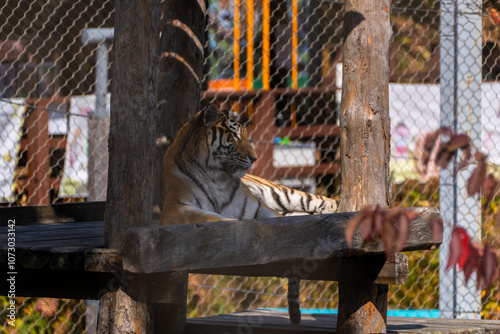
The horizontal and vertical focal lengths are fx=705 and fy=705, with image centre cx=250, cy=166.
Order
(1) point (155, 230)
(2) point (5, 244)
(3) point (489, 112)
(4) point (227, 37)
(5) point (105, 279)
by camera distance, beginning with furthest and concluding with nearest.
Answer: (4) point (227, 37), (3) point (489, 112), (2) point (5, 244), (5) point (105, 279), (1) point (155, 230)

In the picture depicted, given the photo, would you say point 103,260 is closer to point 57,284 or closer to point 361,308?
point 57,284

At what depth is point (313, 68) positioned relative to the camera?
725 centimetres

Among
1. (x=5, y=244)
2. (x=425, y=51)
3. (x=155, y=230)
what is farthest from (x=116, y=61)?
(x=425, y=51)

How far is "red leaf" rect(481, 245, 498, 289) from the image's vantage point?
1.11m

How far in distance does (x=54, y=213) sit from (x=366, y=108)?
5.97 feet

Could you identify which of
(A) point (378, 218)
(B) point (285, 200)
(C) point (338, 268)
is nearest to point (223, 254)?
(C) point (338, 268)

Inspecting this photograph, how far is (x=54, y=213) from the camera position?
11.8 ft

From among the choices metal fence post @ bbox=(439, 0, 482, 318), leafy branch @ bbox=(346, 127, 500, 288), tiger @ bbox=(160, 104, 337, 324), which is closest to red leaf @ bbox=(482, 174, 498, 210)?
leafy branch @ bbox=(346, 127, 500, 288)

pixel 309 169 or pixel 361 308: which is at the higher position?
pixel 309 169

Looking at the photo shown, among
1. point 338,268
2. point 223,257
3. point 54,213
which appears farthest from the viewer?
point 54,213

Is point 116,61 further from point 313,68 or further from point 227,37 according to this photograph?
point 313,68

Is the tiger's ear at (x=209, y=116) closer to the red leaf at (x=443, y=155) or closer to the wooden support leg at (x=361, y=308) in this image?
the wooden support leg at (x=361, y=308)

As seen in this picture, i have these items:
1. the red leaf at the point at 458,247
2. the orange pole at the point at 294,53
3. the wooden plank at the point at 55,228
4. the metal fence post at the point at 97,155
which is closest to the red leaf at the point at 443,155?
the red leaf at the point at 458,247

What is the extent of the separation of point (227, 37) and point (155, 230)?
17.3 feet
